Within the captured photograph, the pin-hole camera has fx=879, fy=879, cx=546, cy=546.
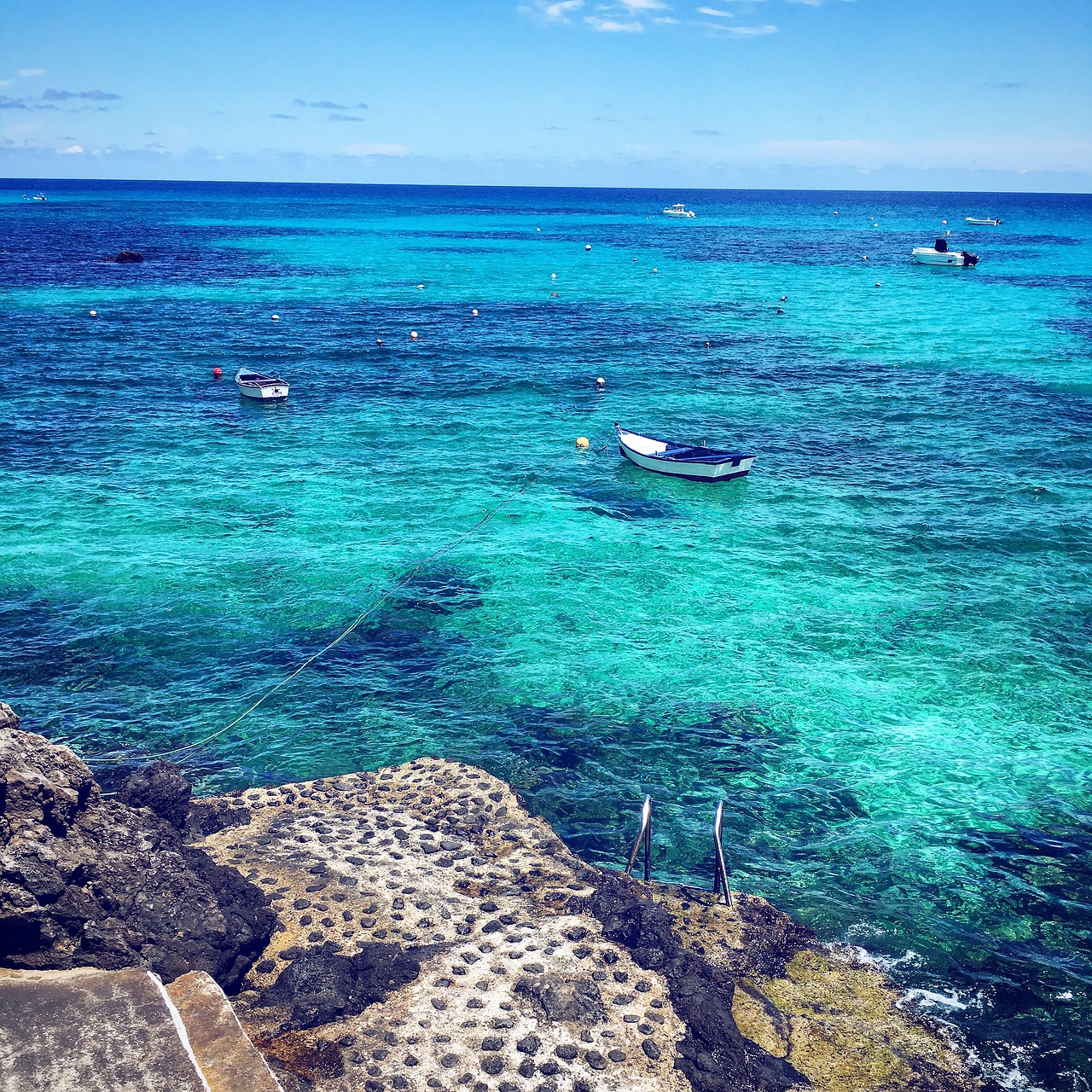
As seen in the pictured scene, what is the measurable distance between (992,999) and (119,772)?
17718mm

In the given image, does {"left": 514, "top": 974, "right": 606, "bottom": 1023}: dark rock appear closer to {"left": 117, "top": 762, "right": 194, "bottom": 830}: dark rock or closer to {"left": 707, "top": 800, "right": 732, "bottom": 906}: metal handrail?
{"left": 707, "top": 800, "right": 732, "bottom": 906}: metal handrail

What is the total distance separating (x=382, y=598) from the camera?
93.7 ft

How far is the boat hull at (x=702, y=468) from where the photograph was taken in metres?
38.0

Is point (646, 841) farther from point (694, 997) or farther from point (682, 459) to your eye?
point (682, 459)

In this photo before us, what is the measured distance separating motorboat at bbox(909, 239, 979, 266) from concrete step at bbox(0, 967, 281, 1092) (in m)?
118

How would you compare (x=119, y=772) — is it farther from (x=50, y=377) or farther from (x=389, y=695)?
(x=50, y=377)

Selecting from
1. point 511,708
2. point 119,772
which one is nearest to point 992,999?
point 511,708

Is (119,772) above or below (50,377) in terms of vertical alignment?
below

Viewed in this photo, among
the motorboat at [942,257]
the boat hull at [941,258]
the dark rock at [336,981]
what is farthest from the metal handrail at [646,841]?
the boat hull at [941,258]

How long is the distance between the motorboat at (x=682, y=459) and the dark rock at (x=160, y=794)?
26.2 m

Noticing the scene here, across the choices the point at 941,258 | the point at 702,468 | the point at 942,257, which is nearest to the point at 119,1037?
the point at 702,468

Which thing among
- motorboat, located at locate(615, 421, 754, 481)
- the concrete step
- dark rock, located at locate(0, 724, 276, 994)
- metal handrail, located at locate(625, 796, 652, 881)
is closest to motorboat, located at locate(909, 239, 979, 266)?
motorboat, located at locate(615, 421, 754, 481)

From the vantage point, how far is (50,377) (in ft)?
174

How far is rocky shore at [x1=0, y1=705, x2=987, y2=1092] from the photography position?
12.4 m
